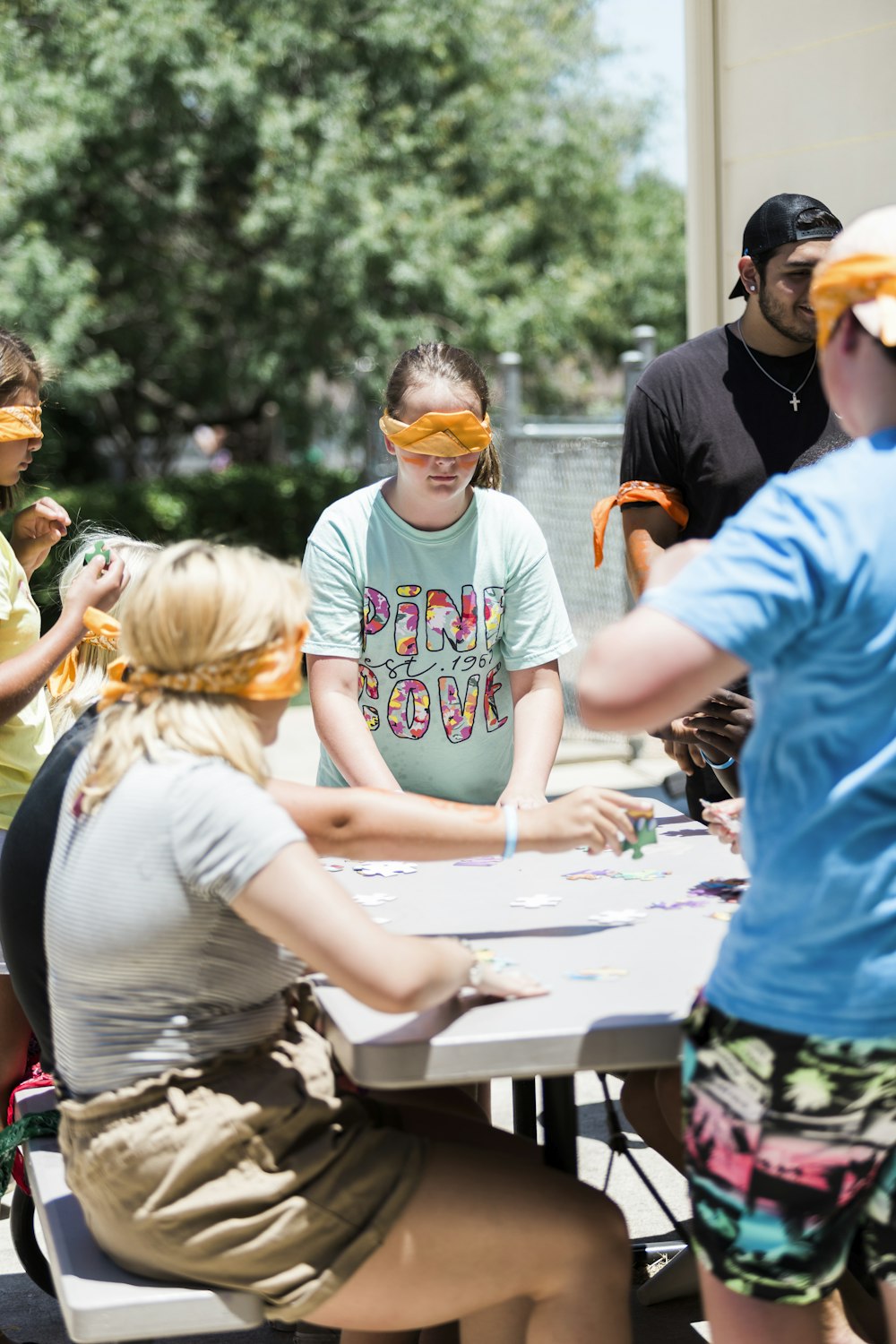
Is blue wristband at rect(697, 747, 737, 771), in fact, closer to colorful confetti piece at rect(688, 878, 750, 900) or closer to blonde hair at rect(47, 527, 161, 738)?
colorful confetti piece at rect(688, 878, 750, 900)

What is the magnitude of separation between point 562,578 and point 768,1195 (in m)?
8.13

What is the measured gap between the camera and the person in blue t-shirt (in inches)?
68.7

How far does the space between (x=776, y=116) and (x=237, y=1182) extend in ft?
16.4

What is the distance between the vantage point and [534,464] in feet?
32.1

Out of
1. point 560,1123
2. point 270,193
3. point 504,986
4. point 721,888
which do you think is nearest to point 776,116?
point 721,888

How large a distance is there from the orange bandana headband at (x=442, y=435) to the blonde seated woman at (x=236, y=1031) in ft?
3.89

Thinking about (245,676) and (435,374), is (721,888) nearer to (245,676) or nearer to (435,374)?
(245,676)

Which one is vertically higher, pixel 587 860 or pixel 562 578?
pixel 587 860

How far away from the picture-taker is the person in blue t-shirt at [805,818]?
68.7 inches

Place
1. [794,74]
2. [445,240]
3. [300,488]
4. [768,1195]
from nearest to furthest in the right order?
[768,1195], [794,74], [445,240], [300,488]

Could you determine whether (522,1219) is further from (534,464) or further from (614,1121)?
(534,464)

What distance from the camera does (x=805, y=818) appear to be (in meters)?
1.82

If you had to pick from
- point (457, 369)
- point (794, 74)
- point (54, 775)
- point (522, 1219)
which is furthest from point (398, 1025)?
point (794, 74)

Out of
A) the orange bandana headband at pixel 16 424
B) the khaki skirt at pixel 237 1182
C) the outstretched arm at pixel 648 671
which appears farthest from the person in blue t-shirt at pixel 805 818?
the orange bandana headband at pixel 16 424
